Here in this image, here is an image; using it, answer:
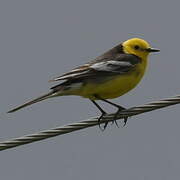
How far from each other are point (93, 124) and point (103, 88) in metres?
1.86

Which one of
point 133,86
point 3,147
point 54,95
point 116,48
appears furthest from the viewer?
point 116,48

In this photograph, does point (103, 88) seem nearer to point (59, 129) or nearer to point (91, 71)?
point (91, 71)

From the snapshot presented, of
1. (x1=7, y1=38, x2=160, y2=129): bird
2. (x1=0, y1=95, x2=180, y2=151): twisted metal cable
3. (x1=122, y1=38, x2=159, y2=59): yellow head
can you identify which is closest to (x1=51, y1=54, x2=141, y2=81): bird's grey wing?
(x1=7, y1=38, x2=160, y2=129): bird

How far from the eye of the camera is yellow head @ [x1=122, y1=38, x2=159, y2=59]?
9.93 meters

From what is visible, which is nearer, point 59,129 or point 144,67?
point 59,129

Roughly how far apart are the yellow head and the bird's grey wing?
7.9 inches

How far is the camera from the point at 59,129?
22.7 feet

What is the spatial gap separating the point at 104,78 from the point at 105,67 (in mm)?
195

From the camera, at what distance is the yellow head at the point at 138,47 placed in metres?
9.93

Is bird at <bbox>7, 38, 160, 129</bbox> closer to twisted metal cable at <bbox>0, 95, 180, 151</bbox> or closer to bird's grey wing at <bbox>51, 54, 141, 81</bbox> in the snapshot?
bird's grey wing at <bbox>51, 54, 141, 81</bbox>

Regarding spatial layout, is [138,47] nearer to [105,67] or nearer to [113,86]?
[105,67]

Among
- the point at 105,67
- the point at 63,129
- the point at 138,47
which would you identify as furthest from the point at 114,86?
the point at 63,129

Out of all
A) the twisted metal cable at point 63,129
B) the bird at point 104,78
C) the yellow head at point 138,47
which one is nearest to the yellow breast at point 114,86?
the bird at point 104,78

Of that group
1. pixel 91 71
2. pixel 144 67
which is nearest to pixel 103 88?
pixel 91 71
